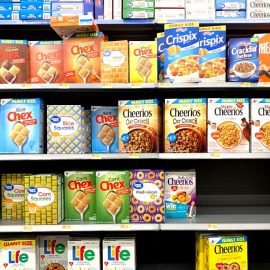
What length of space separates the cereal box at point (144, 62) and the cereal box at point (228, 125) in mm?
437

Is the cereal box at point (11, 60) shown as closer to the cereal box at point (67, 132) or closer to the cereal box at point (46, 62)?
the cereal box at point (46, 62)

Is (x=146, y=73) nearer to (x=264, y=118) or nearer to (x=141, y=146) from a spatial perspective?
(x=141, y=146)

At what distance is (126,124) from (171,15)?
858 millimetres

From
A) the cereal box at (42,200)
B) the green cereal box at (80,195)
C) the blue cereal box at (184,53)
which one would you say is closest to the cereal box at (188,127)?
the blue cereal box at (184,53)

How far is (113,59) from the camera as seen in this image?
288cm

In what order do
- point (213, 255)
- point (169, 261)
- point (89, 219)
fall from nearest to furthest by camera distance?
point (213, 255) → point (89, 219) → point (169, 261)

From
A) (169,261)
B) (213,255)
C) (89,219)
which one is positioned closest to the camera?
(213,255)

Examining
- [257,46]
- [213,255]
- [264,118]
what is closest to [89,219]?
[213,255]

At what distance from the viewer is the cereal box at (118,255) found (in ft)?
9.34

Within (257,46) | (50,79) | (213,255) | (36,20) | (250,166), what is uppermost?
(36,20)

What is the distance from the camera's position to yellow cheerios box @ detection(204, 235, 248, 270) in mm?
2771

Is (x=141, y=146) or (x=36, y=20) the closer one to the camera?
(x=141, y=146)

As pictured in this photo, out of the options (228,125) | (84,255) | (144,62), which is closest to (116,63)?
(144,62)

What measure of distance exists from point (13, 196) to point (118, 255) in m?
0.86
